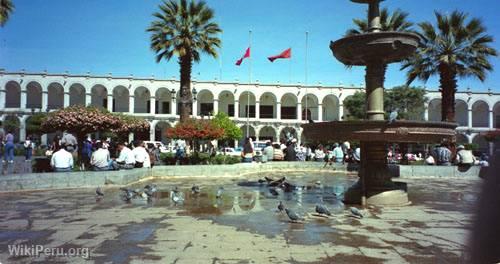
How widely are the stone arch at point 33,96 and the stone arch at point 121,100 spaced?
26.6ft

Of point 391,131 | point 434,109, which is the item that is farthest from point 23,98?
point 434,109

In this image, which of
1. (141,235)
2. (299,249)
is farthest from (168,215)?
(299,249)

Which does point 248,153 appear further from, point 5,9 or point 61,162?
point 5,9

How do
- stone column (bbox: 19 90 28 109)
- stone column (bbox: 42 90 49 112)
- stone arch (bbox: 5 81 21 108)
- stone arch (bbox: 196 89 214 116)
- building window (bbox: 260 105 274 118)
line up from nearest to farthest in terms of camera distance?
stone column (bbox: 19 90 28 109) < stone column (bbox: 42 90 49 112) < stone arch (bbox: 5 81 21 108) < stone arch (bbox: 196 89 214 116) < building window (bbox: 260 105 274 118)

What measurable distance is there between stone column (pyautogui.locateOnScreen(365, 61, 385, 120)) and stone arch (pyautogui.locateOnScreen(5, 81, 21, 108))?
47230 mm

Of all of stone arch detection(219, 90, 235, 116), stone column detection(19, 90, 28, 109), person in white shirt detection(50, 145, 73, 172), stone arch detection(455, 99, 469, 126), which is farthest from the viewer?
stone arch detection(219, 90, 235, 116)

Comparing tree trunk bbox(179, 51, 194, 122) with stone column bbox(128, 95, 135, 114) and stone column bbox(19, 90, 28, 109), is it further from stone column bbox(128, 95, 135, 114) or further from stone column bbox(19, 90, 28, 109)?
stone column bbox(19, 90, 28, 109)

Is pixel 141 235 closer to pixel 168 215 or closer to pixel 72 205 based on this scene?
pixel 168 215

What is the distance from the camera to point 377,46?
26.6ft

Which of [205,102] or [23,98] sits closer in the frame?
[23,98]

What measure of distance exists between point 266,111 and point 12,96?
29.9 metres

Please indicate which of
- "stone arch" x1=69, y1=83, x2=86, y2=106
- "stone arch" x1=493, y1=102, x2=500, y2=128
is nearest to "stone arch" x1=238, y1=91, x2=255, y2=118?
"stone arch" x1=69, y1=83, x2=86, y2=106

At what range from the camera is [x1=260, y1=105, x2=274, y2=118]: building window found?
52.4 meters

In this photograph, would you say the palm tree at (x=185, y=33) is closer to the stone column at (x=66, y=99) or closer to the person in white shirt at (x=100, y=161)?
the person in white shirt at (x=100, y=161)
